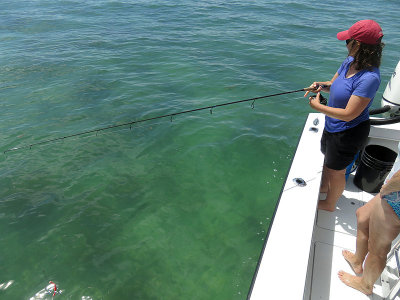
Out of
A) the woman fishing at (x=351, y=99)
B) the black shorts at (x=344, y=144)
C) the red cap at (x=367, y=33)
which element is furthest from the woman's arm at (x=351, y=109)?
the red cap at (x=367, y=33)

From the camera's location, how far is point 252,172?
481 centimetres

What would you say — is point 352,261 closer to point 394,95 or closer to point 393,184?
point 393,184

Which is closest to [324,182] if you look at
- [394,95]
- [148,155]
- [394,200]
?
[394,200]

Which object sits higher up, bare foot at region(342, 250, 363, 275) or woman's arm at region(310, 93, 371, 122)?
woman's arm at region(310, 93, 371, 122)

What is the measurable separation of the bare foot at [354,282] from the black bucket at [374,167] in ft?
4.35

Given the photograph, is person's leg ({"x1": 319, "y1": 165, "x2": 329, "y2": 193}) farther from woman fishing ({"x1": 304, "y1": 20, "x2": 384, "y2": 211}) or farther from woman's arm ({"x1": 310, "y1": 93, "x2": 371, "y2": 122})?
woman's arm ({"x1": 310, "y1": 93, "x2": 371, "y2": 122})

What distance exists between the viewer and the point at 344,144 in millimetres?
2613

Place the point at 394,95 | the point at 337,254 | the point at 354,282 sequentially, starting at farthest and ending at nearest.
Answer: the point at 394,95 < the point at 337,254 < the point at 354,282

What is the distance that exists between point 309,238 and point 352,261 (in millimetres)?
830

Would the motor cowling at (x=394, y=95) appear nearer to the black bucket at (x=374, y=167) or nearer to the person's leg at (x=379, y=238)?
the black bucket at (x=374, y=167)

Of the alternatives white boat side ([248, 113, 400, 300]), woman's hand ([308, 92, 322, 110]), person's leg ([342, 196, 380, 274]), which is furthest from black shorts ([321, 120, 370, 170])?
person's leg ([342, 196, 380, 274])

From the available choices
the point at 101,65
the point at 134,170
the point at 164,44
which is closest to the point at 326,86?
the point at 134,170

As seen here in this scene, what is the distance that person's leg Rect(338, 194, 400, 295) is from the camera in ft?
6.50

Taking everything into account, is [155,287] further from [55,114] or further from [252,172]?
[55,114]
